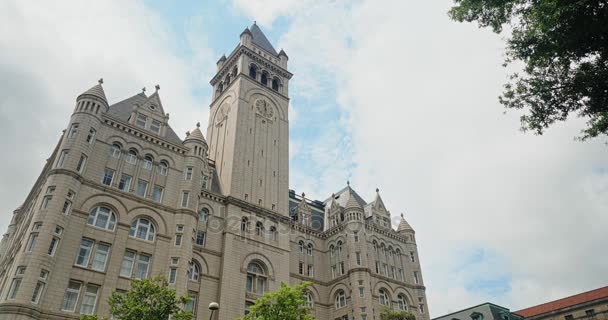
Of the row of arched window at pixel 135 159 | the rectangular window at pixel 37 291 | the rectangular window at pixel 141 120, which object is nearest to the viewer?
the rectangular window at pixel 37 291

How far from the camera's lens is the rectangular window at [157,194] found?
40.7 m

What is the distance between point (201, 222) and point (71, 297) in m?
15.2

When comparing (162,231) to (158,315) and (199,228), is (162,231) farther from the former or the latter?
(158,315)


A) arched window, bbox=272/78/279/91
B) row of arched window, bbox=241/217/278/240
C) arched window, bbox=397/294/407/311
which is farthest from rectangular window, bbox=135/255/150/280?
arched window, bbox=272/78/279/91

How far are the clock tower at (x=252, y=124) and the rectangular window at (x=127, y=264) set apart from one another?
15.0 m

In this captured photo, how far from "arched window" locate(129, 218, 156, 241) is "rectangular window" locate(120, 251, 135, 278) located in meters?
1.71

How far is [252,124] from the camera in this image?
193 ft

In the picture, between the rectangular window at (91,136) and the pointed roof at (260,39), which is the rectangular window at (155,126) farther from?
the pointed roof at (260,39)

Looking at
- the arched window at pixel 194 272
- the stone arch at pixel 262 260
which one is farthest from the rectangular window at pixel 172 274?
the stone arch at pixel 262 260

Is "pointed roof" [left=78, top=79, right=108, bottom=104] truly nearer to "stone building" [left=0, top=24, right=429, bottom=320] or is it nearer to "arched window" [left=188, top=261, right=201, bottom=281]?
"stone building" [left=0, top=24, right=429, bottom=320]

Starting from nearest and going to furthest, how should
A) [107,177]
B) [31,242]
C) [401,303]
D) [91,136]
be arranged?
[31,242], [91,136], [107,177], [401,303]

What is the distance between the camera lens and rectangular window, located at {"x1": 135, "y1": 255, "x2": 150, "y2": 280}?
35.8 metres

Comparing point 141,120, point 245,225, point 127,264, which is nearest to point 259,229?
point 245,225

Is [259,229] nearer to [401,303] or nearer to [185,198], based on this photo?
Answer: [185,198]
